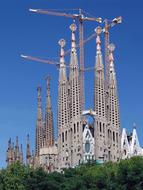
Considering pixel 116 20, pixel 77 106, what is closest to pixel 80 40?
pixel 116 20

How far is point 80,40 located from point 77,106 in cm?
2170

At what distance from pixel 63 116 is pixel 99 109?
8281mm

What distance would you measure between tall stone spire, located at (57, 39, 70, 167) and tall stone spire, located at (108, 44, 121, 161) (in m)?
9.32

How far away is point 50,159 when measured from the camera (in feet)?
409

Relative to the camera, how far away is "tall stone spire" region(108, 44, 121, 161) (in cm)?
12212

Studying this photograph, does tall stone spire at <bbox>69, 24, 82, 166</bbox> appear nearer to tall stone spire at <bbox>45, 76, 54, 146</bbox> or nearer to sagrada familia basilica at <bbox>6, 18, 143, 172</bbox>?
sagrada familia basilica at <bbox>6, 18, 143, 172</bbox>

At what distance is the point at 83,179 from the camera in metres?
54.1

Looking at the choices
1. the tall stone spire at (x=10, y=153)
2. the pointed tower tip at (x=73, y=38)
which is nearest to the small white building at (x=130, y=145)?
the pointed tower tip at (x=73, y=38)

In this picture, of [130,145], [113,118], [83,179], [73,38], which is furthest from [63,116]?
[83,179]

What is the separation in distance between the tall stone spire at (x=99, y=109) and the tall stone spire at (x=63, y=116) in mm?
6490

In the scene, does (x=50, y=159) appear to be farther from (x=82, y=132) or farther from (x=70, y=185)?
(x=70, y=185)

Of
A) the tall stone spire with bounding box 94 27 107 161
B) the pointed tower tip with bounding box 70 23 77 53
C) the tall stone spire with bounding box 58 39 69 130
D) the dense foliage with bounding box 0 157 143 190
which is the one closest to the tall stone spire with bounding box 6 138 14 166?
the tall stone spire with bounding box 58 39 69 130

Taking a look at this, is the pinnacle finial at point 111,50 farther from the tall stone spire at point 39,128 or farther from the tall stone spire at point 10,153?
the tall stone spire at point 10,153

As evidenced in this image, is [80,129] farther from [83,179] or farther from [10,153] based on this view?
[83,179]
